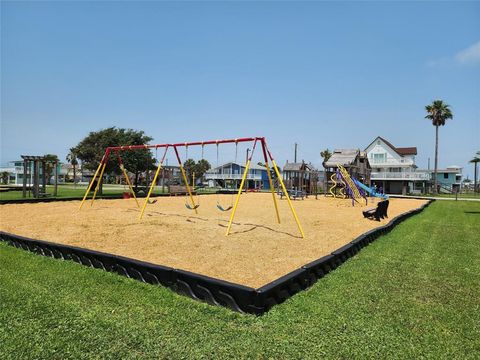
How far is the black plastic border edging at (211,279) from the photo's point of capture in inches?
164

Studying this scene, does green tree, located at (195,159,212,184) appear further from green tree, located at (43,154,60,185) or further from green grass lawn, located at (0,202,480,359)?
green grass lawn, located at (0,202,480,359)

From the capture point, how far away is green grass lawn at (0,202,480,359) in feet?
10.7

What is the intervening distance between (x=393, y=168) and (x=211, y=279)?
2210 inches

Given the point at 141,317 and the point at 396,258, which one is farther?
the point at 396,258

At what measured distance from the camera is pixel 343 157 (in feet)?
116

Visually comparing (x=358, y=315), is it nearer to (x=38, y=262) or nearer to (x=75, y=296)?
(x=75, y=296)

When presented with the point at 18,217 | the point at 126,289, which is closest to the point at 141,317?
the point at 126,289

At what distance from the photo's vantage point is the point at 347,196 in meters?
28.8

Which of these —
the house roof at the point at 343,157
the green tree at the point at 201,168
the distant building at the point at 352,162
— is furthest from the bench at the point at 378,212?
the green tree at the point at 201,168

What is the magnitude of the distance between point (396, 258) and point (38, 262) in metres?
7.06

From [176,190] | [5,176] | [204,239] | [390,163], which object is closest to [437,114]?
[390,163]

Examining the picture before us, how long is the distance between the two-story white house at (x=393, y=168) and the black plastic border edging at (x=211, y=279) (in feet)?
150

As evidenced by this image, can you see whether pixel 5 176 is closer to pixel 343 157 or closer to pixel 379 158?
pixel 343 157

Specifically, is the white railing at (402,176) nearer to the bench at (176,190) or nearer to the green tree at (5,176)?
the bench at (176,190)
